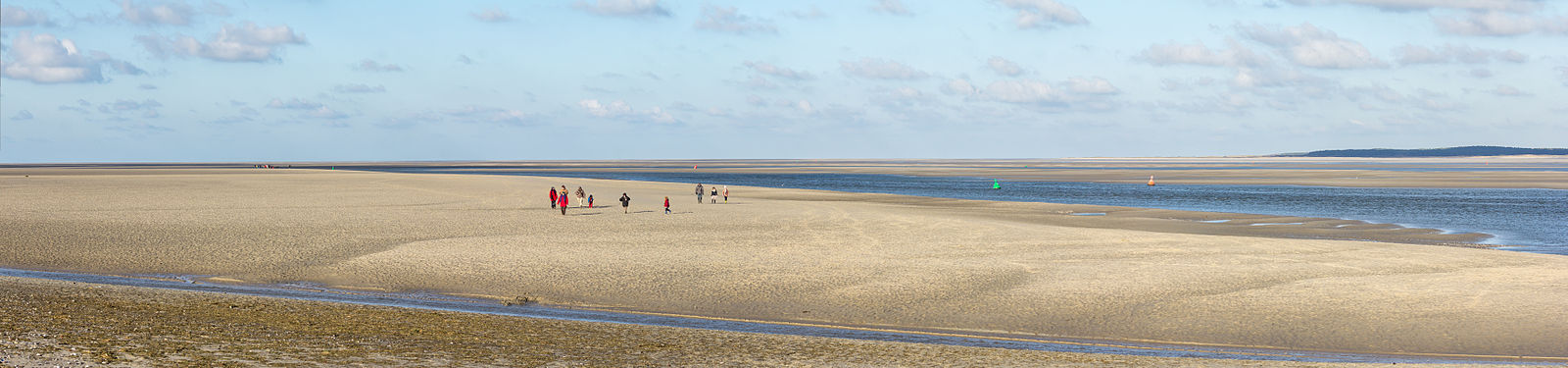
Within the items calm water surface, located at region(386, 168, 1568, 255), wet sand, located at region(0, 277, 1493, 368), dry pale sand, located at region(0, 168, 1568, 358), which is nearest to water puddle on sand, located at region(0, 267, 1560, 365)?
dry pale sand, located at region(0, 168, 1568, 358)

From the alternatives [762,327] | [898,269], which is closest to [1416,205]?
[898,269]

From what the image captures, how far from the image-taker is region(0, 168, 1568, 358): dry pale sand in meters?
16.1

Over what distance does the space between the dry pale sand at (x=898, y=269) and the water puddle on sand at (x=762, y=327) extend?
72 centimetres

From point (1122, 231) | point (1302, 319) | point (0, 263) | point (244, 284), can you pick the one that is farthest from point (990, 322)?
point (0, 263)

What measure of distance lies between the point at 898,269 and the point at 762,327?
732 cm

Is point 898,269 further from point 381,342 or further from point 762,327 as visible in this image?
point 381,342

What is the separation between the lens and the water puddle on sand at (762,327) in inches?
524

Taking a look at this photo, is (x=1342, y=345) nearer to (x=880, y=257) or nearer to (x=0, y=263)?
(x=880, y=257)

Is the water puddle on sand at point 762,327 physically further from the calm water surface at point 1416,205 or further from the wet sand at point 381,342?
the calm water surface at point 1416,205

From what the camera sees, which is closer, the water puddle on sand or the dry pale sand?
the water puddle on sand

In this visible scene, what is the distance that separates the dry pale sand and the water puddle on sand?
0.72 metres

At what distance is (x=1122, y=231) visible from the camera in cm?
3247

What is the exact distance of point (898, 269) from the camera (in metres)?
22.5

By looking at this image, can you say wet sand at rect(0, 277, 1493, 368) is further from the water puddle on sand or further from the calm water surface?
the calm water surface
